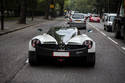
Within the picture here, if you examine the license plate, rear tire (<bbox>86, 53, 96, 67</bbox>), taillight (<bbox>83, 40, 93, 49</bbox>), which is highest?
taillight (<bbox>83, 40, 93, 49</bbox>)

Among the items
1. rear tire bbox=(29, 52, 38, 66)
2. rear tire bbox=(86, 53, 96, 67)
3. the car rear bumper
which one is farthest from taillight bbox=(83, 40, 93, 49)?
rear tire bbox=(29, 52, 38, 66)

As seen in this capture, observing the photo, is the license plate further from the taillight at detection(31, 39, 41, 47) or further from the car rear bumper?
the taillight at detection(31, 39, 41, 47)

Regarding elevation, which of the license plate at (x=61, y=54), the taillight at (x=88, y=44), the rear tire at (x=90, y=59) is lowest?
the rear tire at (x=90, y=59)

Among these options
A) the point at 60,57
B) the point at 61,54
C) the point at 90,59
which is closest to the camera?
the point at 61,54

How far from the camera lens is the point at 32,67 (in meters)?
7.31

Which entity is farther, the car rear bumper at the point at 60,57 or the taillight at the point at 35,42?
the taillight at the point at 35,42

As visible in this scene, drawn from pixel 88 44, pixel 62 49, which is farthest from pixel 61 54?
pixel 88 44

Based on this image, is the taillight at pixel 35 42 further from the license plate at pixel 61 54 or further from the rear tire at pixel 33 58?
the license plate at pixel 61 54

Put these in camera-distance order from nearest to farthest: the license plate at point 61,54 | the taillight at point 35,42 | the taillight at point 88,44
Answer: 1. the license plate at point 61,54
2. the taillight at point 88,44
3. the taillight at point 35,42

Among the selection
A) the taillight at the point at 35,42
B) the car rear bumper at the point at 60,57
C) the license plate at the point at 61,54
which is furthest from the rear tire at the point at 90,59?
the taillight at the point at 35,42

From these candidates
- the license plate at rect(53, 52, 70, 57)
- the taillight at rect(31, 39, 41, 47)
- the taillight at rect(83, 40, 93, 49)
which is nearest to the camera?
the license plate at rect(53, 52, 70, 57)

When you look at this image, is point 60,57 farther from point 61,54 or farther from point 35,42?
point 35,42

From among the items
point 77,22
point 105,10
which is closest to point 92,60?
point 77,22

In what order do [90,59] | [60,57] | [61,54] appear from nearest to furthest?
[61,54] → [60,57] → [90,59]
